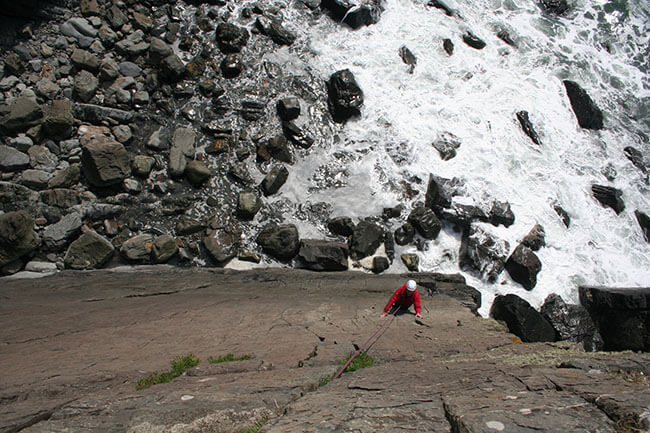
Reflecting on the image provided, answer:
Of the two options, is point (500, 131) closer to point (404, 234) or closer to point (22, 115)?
point (404, 234)

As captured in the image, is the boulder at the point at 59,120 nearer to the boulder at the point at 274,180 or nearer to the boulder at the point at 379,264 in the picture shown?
the boulder at the point at 274,180

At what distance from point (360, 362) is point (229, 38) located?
43.7ft

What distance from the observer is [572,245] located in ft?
47.9

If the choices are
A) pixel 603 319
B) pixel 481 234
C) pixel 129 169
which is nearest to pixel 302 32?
pixel 129 169

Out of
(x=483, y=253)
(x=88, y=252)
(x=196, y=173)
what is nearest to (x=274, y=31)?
(x=196, y=173)

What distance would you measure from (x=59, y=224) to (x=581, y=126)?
2108 centimetres

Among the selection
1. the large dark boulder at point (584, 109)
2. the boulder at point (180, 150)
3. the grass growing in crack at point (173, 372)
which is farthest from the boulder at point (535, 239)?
the boulder at point (180, 150)

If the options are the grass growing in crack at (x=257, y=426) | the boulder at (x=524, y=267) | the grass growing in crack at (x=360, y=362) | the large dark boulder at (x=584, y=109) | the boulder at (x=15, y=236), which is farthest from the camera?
the large dark boulder at (x=584, y=109)

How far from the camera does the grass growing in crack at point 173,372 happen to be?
5780mm

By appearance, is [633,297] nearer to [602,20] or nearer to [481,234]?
[481,234]

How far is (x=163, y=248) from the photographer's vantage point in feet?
36.7

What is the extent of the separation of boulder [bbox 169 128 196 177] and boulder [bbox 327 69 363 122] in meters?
5.43

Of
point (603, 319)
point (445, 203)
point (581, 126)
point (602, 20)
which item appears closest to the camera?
point (603, 319)

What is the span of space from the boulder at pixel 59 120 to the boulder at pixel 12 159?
103 centimetres
